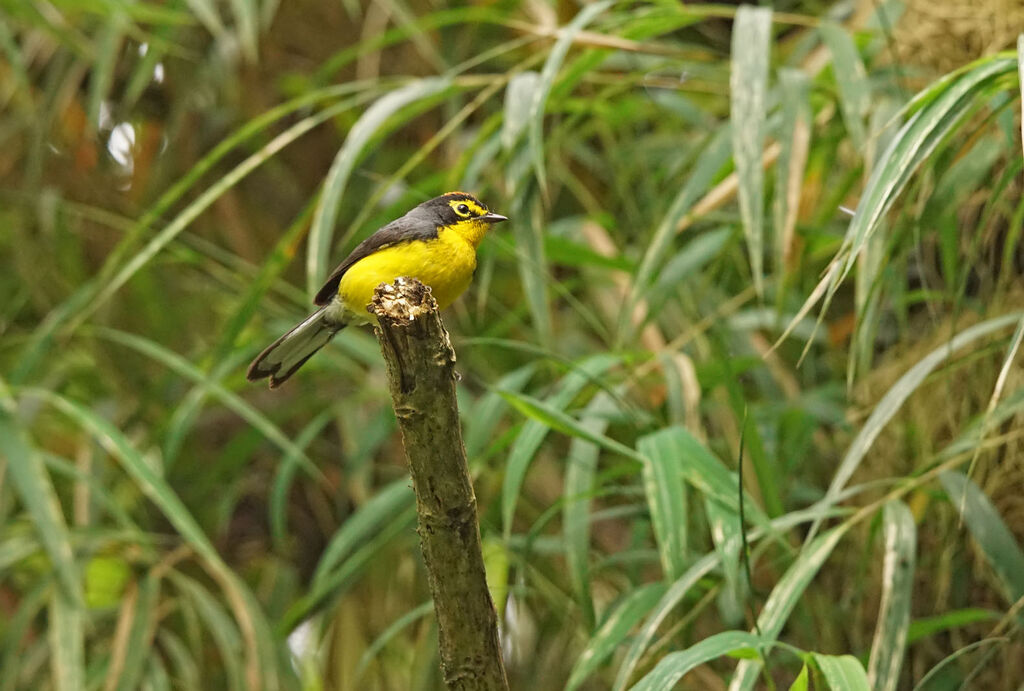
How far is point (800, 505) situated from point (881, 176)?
1.50 m

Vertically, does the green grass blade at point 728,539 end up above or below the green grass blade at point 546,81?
below

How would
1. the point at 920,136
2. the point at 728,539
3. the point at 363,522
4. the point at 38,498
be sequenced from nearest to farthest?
1. the point at 920,136
2. the point at 728,539
3. the point at 38,498
4. the point at 363,522

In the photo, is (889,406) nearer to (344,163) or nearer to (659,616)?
(659,616)

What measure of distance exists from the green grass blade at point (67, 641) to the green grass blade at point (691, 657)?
156 cm

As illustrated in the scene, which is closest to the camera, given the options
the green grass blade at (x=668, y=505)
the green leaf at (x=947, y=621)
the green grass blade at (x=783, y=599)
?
the green grass blade at (x=783, y=599)

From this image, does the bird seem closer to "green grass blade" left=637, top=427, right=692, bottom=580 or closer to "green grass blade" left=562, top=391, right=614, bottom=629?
"green grass blade" left=562, top=391, right=614, bottom=629

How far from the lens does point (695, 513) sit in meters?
2.95

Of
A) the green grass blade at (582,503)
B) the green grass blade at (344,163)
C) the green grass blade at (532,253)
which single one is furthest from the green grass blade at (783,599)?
the green grass blade at (344,163)

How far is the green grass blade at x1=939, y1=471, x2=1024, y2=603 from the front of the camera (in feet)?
7.85

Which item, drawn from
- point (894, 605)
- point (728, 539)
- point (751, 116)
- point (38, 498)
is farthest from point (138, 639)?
point (751, 116)

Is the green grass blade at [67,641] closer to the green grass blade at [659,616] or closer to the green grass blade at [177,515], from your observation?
the green grass blade at [177,515]

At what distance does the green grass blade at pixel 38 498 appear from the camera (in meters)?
2.80

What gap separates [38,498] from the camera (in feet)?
9.28

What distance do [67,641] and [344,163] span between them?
4.47 feet
